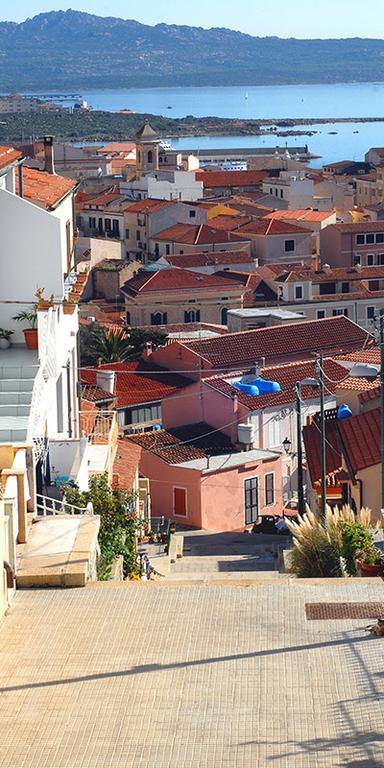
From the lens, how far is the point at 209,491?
25641 mm

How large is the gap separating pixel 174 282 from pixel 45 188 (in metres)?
42.2

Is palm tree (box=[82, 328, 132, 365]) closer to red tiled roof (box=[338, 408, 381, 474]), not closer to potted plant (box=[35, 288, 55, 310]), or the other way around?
red tiled roof (box=[338, 408, 381, 474])

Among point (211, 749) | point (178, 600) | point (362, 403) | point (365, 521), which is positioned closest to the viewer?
point (211, 749)

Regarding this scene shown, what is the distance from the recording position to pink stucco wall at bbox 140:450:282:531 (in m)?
25.6

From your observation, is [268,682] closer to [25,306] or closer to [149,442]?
[25,306]

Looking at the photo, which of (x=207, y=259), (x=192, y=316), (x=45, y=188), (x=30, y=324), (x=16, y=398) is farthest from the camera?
(x=207, y=259)

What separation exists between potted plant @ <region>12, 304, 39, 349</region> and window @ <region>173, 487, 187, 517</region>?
1404 cm

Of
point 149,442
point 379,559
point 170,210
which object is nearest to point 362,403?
point 149,442

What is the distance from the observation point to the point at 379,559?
9.66m

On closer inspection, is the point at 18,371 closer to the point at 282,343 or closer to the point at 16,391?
the point at 16,391

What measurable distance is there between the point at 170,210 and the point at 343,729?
227ft

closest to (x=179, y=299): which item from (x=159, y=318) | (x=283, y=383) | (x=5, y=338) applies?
(x=159, y=318)

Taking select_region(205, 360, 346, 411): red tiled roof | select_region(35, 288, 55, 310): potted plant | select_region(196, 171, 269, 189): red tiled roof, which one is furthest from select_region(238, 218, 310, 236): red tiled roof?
select_region(35, 288, 55, 310): potted plant

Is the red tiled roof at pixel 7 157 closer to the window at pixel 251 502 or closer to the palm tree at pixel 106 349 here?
the window at pixel 251 502
